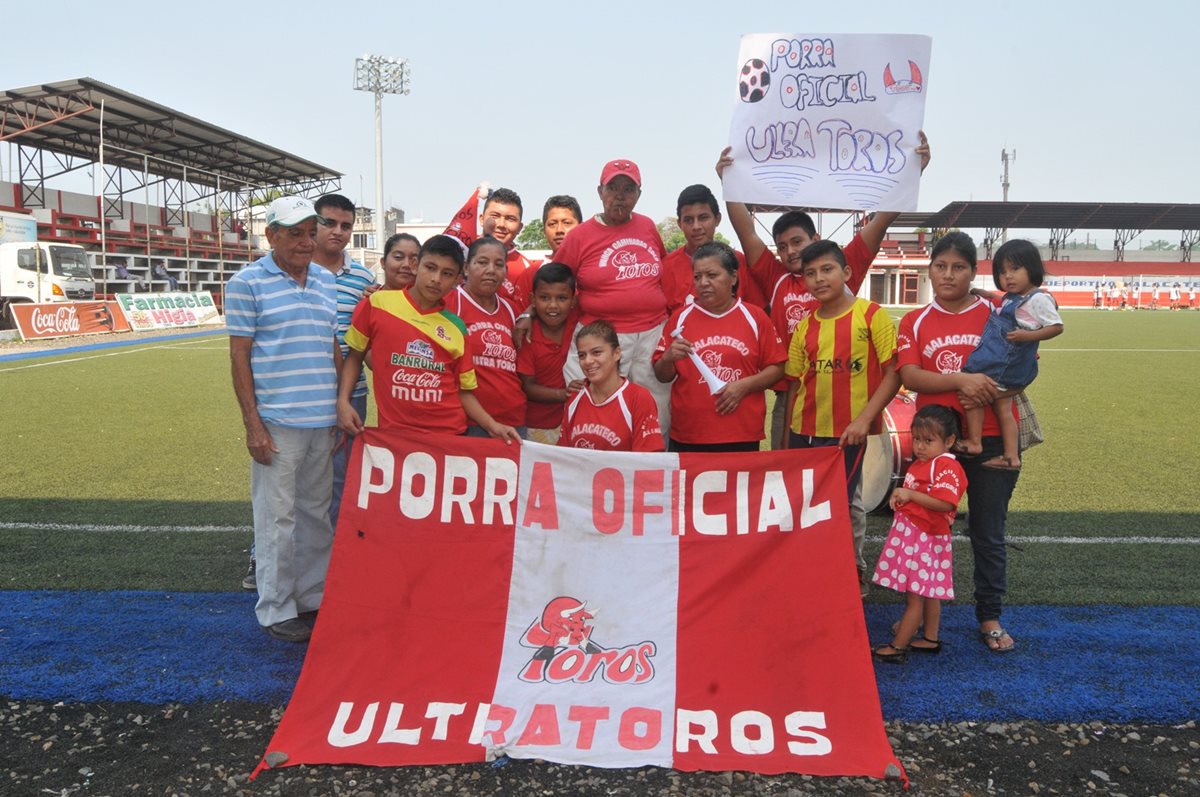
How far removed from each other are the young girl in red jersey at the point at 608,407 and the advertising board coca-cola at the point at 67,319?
2351 centimetres

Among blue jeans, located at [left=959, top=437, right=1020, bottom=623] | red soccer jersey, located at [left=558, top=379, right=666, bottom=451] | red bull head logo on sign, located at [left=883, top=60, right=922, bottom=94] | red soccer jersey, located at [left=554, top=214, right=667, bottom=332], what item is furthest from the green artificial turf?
red bull head logo on sign, located at [left=883, top=60, right=922, bottom=94]

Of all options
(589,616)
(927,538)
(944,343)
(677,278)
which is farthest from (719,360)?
(589,616)

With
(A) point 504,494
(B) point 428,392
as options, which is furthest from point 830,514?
(B) point 428,392

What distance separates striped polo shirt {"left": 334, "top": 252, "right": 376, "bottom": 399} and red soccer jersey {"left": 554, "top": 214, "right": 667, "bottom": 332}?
1.26 m

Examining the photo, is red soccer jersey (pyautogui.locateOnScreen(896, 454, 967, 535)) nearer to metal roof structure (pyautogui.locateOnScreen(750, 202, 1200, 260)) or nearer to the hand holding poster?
the hand holding poster

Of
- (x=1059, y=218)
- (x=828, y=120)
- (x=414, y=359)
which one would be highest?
(x=1059, y=218)

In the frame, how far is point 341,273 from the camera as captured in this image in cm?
493

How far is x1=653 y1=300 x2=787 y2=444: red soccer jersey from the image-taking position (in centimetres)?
416

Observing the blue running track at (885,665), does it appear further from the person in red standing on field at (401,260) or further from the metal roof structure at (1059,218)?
the metal roof structure at (1059,218)

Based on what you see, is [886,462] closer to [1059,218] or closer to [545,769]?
[545,769]

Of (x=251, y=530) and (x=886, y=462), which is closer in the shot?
(x=251, y=530)

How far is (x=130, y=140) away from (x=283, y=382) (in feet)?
124

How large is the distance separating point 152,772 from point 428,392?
1.90m

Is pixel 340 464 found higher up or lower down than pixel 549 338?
lower down
